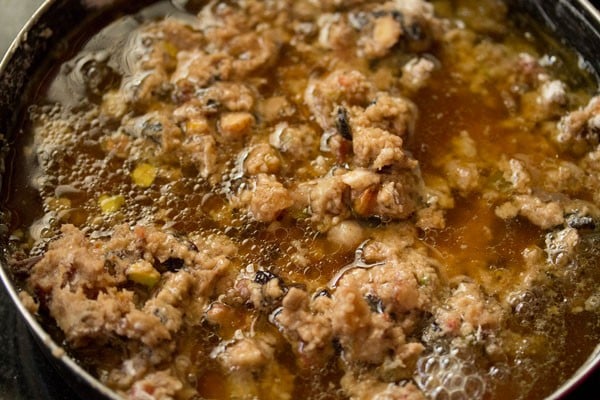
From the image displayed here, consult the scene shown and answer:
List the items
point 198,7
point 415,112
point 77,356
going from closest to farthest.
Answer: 1. point 77,356
2. point 415,112
3. point 198,7

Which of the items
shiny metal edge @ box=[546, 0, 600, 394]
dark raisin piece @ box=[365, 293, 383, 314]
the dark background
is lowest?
the dark background

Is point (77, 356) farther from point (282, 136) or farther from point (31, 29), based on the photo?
→ point (31, 29)

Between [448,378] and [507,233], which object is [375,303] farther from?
[507,233]

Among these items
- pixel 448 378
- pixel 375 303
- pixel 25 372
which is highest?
pixel 375 303

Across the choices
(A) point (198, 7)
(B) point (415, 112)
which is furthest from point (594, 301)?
(A) point (198, 7)

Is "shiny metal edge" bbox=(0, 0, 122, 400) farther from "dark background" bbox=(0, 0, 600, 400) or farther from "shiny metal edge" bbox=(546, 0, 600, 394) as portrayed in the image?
"shiny metal edge" bbox=(546, 0, 600, 394)

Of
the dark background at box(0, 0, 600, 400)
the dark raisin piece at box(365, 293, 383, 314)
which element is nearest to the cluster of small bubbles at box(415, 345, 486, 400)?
the dark raisin piece at box(365, 293, 383, 314)

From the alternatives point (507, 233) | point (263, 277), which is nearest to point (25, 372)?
point (263, 277)
